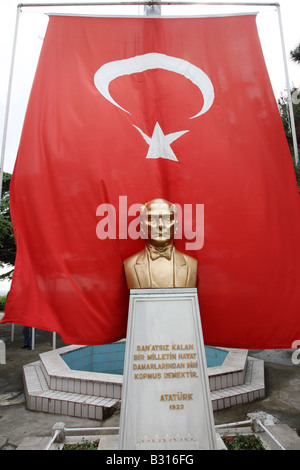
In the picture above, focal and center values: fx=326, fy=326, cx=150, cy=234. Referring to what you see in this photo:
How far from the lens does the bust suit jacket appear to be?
3674 millimetres

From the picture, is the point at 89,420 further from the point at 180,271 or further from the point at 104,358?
the point at 180,271

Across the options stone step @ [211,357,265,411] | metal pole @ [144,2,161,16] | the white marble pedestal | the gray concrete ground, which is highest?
metal pole @ [144,2,161,16]

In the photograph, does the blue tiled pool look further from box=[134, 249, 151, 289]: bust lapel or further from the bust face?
the bust face

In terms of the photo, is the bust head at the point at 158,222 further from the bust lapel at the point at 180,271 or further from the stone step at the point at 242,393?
the stone step at the point at 242,393

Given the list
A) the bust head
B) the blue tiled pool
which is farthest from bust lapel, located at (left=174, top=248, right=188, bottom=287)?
the blue tiled pool

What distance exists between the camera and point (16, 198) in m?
3.83

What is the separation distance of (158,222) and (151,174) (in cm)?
73

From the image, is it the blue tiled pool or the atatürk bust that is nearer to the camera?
the atatürk bust

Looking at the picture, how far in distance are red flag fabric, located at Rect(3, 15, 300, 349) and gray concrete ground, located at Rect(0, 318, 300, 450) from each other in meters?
2.16

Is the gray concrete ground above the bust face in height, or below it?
below

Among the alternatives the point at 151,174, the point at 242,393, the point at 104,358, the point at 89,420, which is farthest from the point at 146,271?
the point at 104,358

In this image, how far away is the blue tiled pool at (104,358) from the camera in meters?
7.47

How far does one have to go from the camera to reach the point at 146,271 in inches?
146
